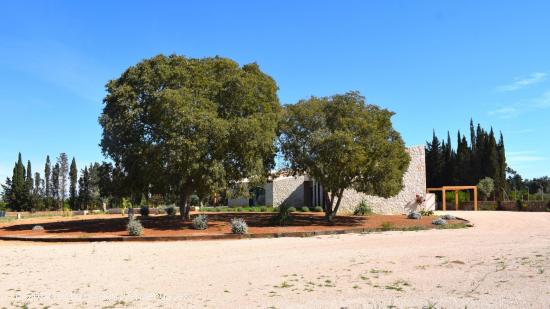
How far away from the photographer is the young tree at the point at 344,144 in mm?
24688

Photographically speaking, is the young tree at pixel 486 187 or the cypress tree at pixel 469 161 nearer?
the young tree at pixel 486 187

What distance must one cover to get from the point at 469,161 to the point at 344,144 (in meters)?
46.5

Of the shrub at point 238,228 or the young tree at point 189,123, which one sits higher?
the young tree at point 189,123

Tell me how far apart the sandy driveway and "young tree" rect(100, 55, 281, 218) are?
7024 millimetres

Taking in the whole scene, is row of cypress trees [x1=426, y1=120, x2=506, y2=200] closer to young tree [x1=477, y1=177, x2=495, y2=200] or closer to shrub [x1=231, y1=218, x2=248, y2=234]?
young tree [x1=477, y1=177, x2=495, y2=200]

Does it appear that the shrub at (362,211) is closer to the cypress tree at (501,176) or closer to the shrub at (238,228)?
the shrub at (238,228)

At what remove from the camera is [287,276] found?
10.8 metres

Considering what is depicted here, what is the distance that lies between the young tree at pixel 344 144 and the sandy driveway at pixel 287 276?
26.1 ft

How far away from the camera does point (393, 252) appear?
1461 centimetres

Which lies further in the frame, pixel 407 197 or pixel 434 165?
pixel 434 165

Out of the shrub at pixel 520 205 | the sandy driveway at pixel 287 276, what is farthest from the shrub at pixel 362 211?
the shrub at pixel 520 205

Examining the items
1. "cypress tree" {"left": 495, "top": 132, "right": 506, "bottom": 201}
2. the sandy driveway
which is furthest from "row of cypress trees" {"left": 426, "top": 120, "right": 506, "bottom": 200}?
the sandy driveway

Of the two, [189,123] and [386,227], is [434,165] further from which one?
[189,123]

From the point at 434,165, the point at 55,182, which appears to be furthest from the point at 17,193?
the point at 434,165
